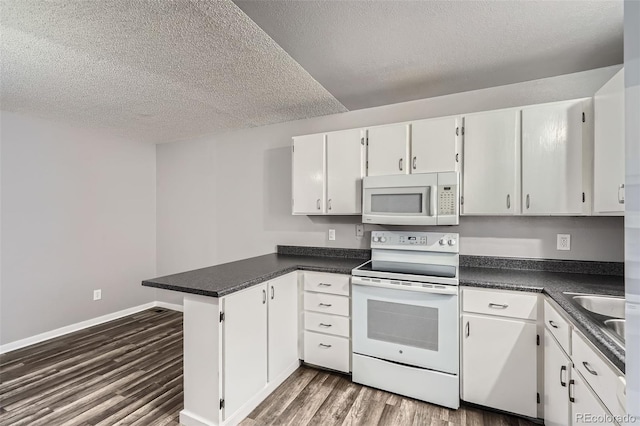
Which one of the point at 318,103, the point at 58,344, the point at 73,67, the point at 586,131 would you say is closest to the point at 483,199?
the point at 586,131

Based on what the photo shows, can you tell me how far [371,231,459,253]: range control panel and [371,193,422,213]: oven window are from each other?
25cm

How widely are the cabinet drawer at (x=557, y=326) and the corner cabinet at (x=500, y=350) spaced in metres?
0.09

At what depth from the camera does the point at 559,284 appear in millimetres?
1951

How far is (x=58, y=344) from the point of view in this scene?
313cm

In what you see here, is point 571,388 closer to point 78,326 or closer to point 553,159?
point 553,159

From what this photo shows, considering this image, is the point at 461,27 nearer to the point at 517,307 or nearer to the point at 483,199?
the point at 483,199

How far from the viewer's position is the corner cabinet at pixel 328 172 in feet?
8.91

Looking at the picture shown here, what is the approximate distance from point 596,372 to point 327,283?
1.69 m

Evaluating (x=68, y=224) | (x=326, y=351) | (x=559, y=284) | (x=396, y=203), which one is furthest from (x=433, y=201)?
(x=68, y=224)

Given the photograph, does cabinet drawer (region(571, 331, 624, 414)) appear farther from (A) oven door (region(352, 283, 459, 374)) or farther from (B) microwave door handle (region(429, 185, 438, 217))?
(B) microwave door handle (region(429, 185, 438, 217))

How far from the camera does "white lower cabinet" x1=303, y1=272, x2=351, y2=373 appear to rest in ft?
8.09

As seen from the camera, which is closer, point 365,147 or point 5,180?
point 365,147

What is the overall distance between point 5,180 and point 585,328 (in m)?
4.60

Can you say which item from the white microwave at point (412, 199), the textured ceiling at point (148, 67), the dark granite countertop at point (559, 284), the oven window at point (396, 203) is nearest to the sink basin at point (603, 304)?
the dark granite countertop at point (559, 284)
